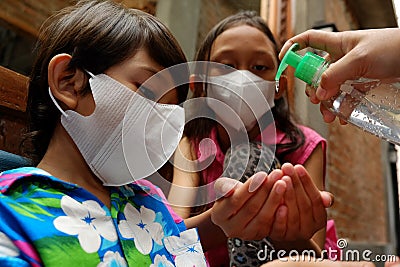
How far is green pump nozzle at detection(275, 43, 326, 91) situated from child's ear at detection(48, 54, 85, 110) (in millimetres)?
318

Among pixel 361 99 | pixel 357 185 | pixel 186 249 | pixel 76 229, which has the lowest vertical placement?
pixel 357 185

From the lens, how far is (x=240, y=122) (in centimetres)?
73

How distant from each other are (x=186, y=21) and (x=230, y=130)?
896 mm

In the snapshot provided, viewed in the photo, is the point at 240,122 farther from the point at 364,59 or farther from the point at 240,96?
the point at 364,59

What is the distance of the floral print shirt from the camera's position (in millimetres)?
441

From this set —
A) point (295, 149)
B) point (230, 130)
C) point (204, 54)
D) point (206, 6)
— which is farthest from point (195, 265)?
point (206, 6)

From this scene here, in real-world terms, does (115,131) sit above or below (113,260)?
above

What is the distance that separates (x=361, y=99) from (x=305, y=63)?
0.14 meters

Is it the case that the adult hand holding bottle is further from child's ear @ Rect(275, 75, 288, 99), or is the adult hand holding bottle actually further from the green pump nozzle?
child's ear @ Rect(275, 75, 288, 99)

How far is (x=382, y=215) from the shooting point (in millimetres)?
2887

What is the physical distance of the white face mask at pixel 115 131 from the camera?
0.58m

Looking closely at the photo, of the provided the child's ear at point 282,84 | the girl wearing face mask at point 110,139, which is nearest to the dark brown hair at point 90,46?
the girl wearing face mask at point 110,139

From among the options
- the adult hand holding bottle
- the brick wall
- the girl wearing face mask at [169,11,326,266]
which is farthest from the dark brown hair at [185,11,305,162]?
the brick wall

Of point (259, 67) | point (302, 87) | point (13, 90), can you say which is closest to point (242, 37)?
point (259, 67)
